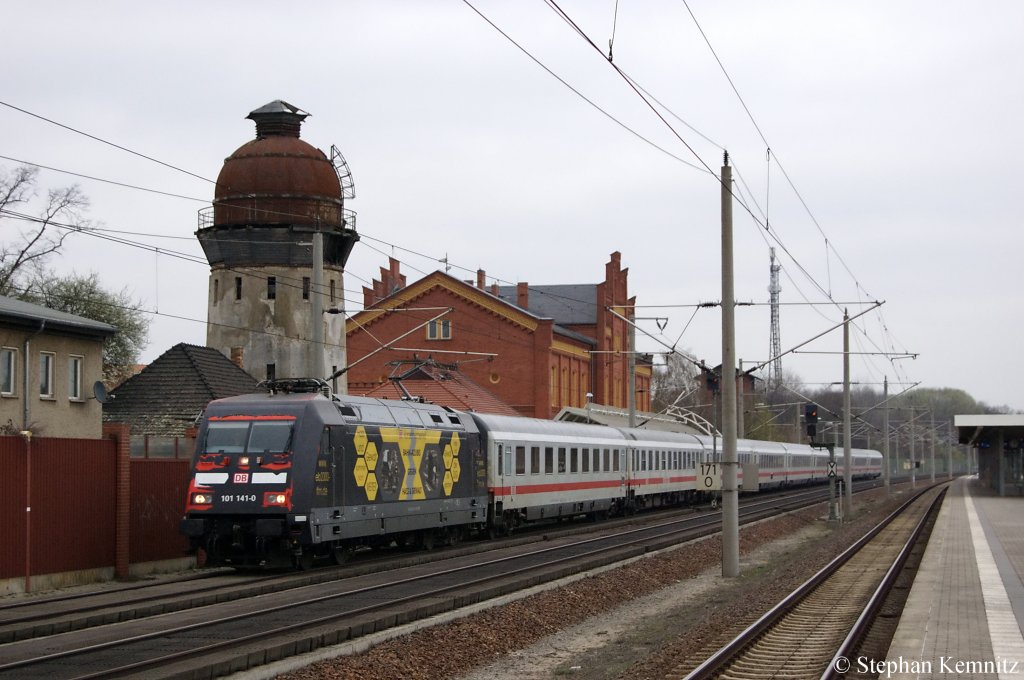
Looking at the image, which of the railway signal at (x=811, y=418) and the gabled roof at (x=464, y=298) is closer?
the railway signal at (x=811, y=418)

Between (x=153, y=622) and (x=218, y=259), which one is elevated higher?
(x=218, y=259)

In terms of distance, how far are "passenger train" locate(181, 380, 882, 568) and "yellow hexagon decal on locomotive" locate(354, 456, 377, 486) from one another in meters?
0.02

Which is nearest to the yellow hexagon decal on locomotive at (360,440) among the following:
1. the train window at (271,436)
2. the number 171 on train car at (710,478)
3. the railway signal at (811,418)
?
the train window at (271,436)

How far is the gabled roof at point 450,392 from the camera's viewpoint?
63.5 metres

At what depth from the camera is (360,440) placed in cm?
2409

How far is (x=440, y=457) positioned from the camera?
28.3m

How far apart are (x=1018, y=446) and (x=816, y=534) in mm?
38485

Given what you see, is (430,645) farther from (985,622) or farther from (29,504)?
(29,504)

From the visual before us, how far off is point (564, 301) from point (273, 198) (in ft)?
130

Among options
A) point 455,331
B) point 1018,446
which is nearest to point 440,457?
point 455,331

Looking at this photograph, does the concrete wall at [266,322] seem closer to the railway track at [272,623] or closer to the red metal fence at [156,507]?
the red metal fence at [156,507]

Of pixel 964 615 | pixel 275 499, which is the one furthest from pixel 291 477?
pixel 964 615

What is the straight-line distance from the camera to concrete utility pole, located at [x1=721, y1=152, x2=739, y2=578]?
2369cm

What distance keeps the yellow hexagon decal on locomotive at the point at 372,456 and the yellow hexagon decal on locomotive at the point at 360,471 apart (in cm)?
19
